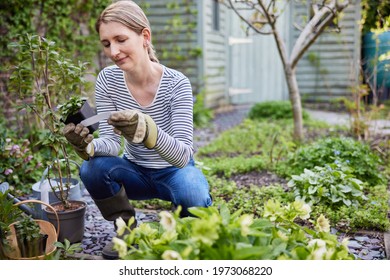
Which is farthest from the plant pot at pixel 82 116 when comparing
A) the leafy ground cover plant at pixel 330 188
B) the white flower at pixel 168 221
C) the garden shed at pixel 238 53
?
the garden shed at pixel 238 53

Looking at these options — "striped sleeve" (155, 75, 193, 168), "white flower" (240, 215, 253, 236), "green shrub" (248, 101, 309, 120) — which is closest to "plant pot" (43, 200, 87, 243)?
"striped sleeve" (155, 75, 193, 168)

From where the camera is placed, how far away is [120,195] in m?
2.09

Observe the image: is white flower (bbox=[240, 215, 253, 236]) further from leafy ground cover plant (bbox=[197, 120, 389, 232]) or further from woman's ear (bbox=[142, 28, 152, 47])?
leafy ground cover plant (bbox=[197, 120, 389, 232])

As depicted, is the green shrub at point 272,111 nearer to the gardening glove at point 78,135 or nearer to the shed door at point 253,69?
the shed door at point 253,69

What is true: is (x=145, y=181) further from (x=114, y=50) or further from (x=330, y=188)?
(x=330, y=188)

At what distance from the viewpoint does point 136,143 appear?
179cm

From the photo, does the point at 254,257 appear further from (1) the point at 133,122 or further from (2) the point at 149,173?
(2) the point at 149,173

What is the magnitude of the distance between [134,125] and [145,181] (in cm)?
60

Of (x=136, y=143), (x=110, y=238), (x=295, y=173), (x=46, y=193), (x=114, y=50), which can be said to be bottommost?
Result: (x=110, y=238)

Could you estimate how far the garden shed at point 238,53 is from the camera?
23.3 ft

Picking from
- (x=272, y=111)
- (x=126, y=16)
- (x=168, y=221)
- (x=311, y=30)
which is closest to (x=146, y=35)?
(x=126, y=16)

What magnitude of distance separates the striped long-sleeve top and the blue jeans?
0.05 meters

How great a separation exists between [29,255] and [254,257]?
955 millimetres

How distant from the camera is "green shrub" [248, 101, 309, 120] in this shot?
665 centimetres
